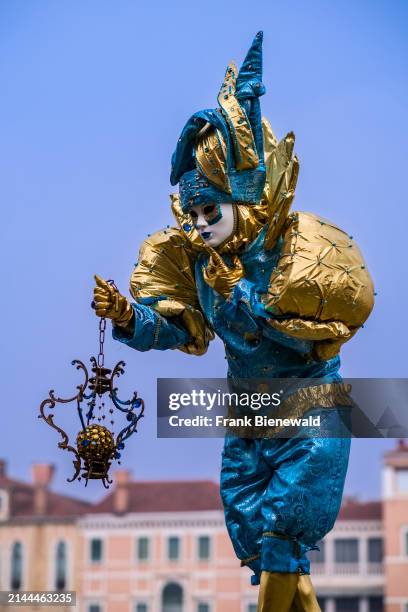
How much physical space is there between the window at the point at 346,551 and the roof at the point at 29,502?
5.25 m

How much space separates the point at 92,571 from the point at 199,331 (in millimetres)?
24811

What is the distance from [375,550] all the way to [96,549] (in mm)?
5669

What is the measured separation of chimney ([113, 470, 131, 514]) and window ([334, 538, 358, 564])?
4.33 meters

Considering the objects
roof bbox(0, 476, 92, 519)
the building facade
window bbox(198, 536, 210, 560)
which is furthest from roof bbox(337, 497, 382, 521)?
roof bbox(0, 476, 92, 519)

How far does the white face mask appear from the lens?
6.12 m

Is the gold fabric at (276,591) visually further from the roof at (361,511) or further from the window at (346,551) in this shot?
the window at (346,551)

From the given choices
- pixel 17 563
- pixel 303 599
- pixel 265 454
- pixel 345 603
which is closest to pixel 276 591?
pixel 303 599

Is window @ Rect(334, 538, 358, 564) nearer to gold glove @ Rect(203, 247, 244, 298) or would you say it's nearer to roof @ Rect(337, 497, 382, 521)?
roof @ Rect(337, 497, 382, 521)

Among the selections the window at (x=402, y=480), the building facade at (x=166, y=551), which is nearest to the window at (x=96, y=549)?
the building facade at (x=166, y=551)

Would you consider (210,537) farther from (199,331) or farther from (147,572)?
(199,331)

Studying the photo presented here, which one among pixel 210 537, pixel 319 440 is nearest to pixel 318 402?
pixel 319 440

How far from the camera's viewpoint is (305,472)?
5.98 meters

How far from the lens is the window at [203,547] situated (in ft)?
98.9

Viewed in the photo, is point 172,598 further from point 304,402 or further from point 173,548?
point 304,402
